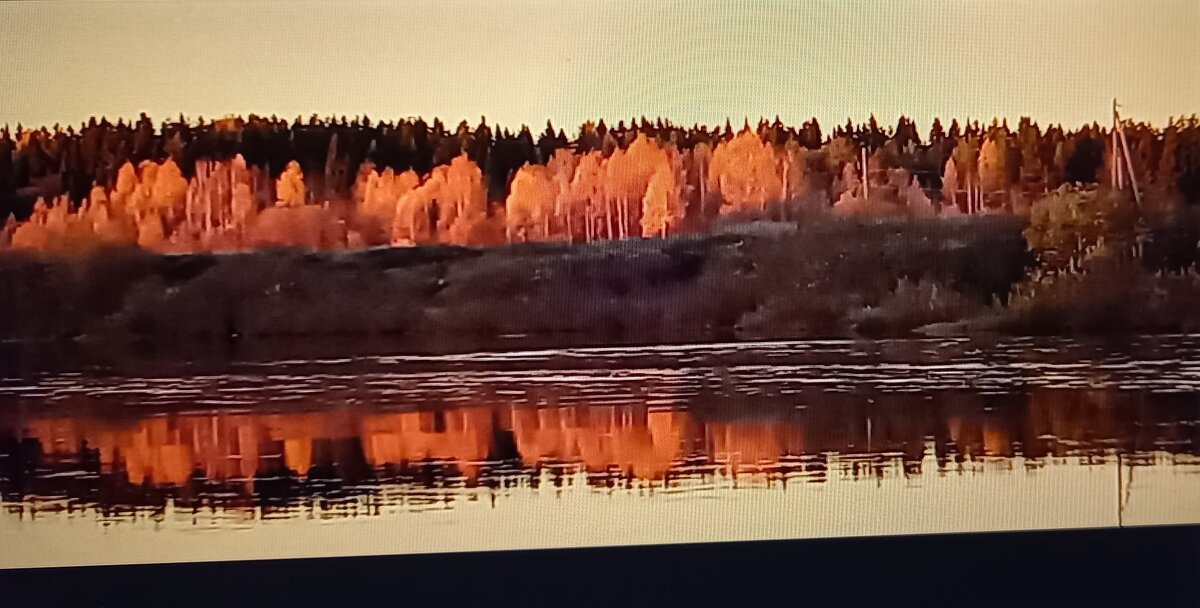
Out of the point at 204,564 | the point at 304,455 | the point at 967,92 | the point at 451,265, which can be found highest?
the point at 967,92

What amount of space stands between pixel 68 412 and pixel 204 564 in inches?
7.9

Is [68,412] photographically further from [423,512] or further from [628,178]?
[628,178]

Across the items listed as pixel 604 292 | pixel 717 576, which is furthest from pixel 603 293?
pixel 717 576

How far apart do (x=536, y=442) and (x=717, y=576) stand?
0.23 metres


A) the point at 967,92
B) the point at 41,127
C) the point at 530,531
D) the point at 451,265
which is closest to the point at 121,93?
the point at 41,127

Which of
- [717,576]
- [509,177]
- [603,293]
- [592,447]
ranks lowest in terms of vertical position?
[717,576]

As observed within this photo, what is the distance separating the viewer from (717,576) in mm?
1065

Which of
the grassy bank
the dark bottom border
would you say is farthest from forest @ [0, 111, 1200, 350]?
the dark bottom border

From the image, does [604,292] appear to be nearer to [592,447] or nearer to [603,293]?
[603,293]

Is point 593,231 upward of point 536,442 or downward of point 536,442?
upward

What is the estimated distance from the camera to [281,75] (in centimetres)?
107

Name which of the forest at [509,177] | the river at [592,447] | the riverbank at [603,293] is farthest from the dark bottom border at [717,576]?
the forest at [509,177]

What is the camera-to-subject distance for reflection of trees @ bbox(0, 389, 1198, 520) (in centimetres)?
103

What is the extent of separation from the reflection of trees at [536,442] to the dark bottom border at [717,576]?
73mm
